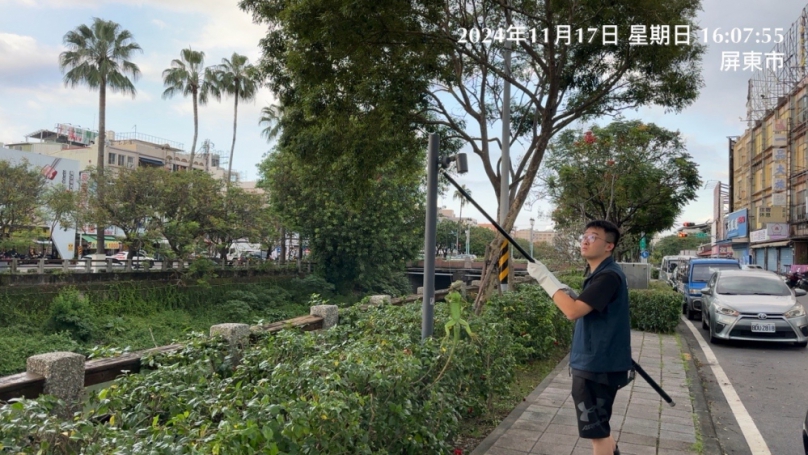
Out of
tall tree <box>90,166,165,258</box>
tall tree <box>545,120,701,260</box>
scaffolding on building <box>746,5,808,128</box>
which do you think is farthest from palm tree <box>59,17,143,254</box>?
scaffolding on building <box>746,5,808,128</box>

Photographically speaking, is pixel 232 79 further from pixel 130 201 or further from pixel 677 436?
pixel 677 436

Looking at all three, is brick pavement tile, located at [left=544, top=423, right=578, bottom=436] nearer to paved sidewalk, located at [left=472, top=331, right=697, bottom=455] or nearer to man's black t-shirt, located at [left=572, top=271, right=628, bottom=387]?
paved sidewalk, located at [left=472, top=331, right=697, bottom=455]

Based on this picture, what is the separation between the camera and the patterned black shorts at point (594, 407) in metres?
3.58

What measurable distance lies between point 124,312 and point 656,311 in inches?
827

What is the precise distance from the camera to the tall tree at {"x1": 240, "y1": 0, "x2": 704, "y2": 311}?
8.70m

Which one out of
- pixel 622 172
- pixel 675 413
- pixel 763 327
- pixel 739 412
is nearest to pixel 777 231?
pixel 622 172

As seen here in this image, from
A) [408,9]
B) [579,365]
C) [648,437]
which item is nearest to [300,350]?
[579,365]

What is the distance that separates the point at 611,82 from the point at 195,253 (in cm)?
2115

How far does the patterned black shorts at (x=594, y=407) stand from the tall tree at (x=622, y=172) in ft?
49.5

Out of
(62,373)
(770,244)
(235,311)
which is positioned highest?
(770,244)

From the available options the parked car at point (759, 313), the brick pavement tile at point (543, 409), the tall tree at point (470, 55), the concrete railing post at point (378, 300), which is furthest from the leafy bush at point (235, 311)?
the brick pavement tile at point (543, 409)

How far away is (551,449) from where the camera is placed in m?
4.78

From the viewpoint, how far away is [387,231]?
30188 millimetres

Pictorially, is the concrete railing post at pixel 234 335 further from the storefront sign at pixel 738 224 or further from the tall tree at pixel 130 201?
the storefront sign at pixel 738 224
